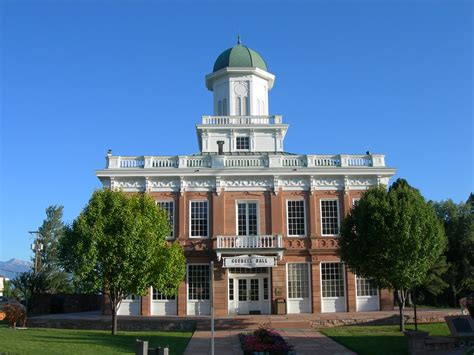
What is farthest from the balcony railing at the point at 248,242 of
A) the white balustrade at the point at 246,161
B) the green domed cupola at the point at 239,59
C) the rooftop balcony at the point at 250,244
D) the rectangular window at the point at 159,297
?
the green domed cupola at the point at 239,59

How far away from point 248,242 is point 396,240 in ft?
32.4

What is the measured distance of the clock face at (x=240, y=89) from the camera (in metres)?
39.3

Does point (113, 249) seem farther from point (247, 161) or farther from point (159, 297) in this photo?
point (247, 161)

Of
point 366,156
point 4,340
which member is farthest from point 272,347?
point 366,156

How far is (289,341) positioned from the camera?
69.2ft

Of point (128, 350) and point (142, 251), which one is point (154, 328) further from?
point (128, 350)

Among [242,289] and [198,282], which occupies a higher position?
[198,282]

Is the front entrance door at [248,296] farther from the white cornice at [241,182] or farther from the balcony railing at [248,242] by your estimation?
the white cornice at [241,182]

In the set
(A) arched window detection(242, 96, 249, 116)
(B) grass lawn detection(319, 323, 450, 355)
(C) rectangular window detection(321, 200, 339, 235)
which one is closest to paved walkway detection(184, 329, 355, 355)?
(B) grass lawn detection(319, 323, 450, 355)

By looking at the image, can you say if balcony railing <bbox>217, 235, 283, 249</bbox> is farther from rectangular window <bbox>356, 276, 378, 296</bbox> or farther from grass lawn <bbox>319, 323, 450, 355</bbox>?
grass lawn <bbox>319, 323, 450, 355</bbox>

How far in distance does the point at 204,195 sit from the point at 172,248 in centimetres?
656

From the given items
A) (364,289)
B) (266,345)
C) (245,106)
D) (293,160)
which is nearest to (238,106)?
(245,106)

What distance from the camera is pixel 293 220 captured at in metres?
32.9

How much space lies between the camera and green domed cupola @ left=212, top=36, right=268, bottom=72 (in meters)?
39.5
